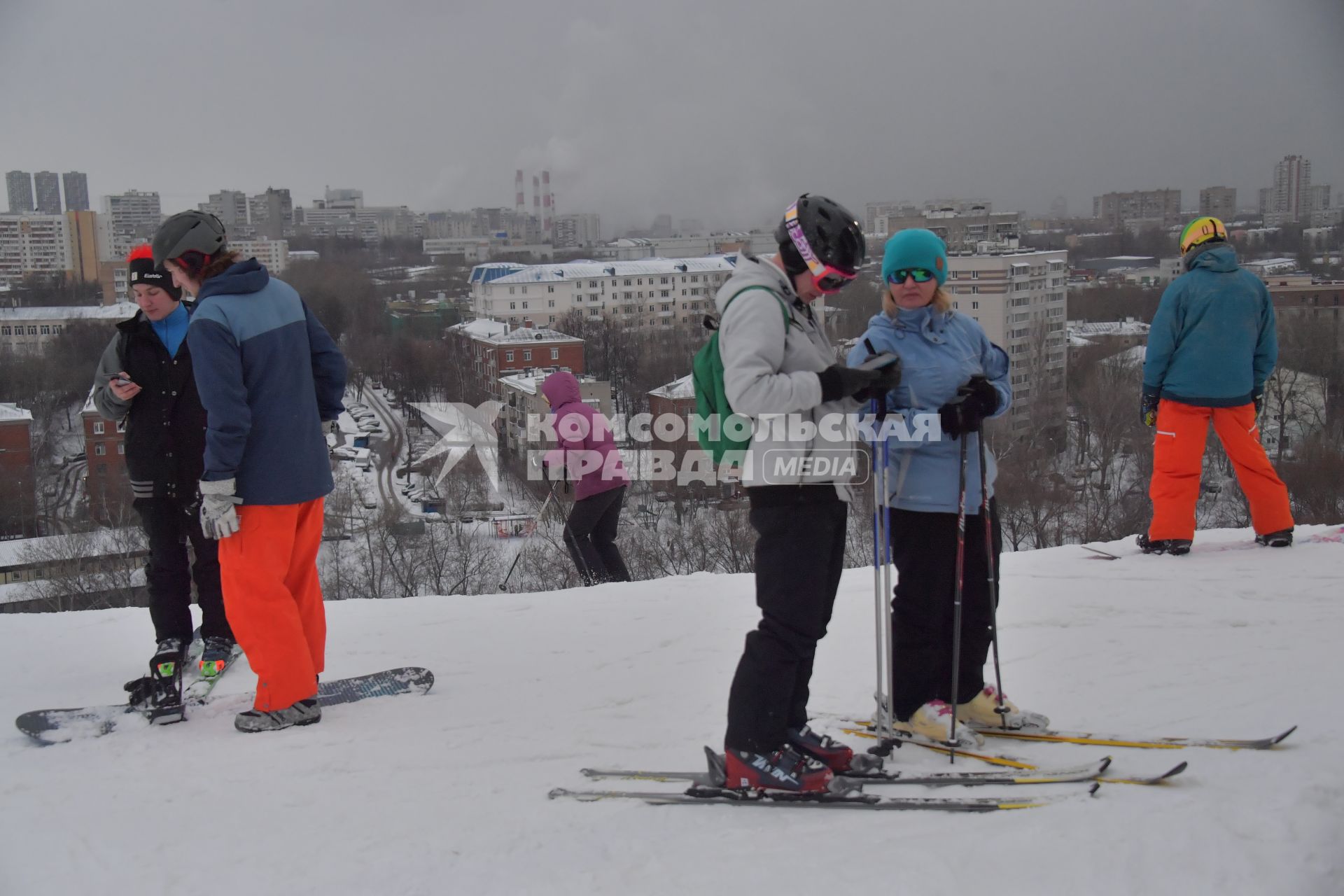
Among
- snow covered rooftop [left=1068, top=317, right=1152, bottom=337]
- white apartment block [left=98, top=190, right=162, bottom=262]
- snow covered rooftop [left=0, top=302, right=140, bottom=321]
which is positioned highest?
white apartment block [left=98, top=190, right=162, bottom=262]

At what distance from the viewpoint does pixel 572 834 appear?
2275mm

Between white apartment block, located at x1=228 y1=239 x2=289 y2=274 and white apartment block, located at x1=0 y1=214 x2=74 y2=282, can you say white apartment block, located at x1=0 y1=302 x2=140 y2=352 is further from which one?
white apartment block, located at x1=0 y1=214 x2=74 y2=282

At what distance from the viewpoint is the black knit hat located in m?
3.43

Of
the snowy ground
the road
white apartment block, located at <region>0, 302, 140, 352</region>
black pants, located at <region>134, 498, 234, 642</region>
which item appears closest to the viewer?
the snowy ground

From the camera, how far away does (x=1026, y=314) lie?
31625 mm

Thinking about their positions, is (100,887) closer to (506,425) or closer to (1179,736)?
(1179,736)

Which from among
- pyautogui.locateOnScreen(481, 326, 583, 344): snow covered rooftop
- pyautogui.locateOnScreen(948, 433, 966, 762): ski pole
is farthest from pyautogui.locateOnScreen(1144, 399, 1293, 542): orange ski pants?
pyautogui.locateOnScreen(481, 326, 583, 344): snow covered rooftop

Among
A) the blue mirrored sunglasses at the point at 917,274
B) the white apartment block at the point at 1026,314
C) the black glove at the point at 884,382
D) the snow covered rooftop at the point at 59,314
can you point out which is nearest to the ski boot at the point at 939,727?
the black glove at the point at 884,382

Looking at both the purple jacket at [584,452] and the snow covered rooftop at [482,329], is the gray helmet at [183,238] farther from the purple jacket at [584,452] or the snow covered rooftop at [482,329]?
the snow covered rooftop at [482,329]

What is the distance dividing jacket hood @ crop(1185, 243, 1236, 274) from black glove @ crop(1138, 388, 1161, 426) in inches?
24.4

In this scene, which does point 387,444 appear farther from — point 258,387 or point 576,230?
point 576,230

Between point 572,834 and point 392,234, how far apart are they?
105 metres

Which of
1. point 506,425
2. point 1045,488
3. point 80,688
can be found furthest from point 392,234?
point 80,688

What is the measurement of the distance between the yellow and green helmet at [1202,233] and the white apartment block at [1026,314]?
2226 centimetres
